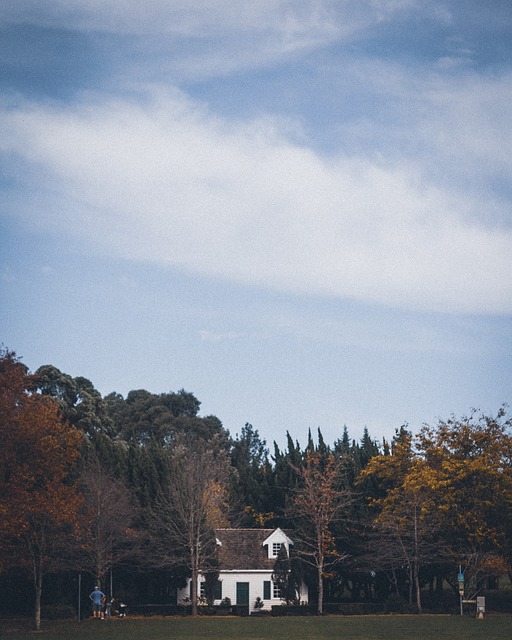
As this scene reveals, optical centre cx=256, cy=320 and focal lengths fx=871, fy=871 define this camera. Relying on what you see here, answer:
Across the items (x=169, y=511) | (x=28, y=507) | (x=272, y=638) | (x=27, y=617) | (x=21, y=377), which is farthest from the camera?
(x=169, y=511)

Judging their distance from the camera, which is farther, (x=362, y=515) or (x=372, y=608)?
(x=362, y=515)

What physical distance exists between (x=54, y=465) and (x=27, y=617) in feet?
40.5

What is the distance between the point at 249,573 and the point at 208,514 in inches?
203

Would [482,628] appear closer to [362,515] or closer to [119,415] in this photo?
[362,515]

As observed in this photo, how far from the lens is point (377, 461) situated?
2464 inches

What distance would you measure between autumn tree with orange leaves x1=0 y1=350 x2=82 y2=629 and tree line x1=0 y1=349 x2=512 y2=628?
83 millimetres

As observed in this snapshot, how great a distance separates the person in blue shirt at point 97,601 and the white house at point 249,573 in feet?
31.2

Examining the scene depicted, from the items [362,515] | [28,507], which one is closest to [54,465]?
[28,507]

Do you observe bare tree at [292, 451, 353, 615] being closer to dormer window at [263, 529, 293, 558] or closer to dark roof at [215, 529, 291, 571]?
dormer window at [263, 529, 293, 558]

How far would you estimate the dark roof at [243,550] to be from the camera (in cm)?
6266

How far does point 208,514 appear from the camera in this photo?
6400 centimetres

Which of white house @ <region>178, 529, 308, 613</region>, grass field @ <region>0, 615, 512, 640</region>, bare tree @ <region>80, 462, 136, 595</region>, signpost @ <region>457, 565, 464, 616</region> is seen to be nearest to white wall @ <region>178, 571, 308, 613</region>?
white house @ <region>178, 529, 308, 613</region>

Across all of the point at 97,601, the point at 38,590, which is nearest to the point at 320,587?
the point at 97,601

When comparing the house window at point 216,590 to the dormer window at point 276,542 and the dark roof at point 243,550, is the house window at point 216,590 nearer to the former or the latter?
the dark roof at point 243,550
